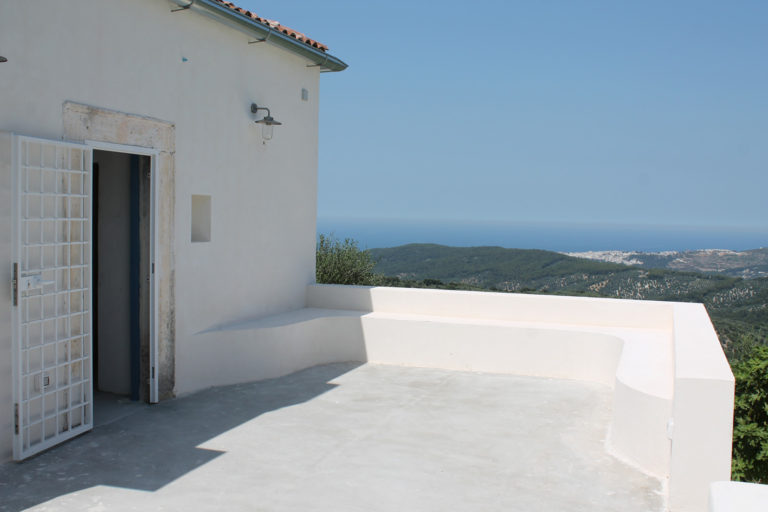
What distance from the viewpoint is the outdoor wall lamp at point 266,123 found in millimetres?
6973

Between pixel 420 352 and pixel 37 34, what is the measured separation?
5.10m

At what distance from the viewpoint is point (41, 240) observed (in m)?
4.36

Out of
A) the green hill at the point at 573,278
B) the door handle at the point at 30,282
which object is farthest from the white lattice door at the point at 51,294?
the green hill at the point at 573,278

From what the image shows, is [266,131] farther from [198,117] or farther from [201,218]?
[201,218]

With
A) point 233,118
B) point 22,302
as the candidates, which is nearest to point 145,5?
point 233,118

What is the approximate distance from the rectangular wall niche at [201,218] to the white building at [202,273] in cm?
2

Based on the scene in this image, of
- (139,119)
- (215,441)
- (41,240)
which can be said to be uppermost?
(139,119)

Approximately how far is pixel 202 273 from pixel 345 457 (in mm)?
2710

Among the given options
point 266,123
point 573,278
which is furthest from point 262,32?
point 573,278

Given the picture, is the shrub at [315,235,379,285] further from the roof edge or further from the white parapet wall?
the roof edge

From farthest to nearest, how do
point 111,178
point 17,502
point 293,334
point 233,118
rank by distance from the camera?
point 293,334 → point 233,118 → point 111,178 → point 17,502

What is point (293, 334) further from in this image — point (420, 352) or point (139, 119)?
point (139, 119)

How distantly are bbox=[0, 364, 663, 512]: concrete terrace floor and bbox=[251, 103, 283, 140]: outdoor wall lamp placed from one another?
282cm

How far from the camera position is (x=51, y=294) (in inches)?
176
